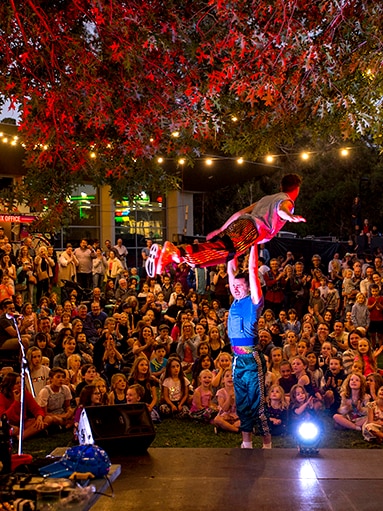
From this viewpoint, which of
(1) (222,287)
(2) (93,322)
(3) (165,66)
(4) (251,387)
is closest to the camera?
(4) (251,387)

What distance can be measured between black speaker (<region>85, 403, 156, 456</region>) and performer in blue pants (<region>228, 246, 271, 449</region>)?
0.95 m

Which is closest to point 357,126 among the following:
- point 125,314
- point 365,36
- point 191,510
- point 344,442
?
point 365,36

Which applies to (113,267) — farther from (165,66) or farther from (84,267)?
(165,66)

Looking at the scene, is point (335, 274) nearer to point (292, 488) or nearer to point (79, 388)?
point (79, 388)

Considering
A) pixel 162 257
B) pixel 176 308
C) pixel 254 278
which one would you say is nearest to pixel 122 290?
pixel 176 308

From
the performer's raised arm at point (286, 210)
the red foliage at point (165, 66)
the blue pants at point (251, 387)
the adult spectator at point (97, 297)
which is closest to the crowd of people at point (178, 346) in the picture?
the adult spectator at point (97, 297)

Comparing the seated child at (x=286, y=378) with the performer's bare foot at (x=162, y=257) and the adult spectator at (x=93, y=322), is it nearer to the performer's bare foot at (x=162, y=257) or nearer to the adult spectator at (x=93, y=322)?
the performer's bare foot at (x=162, y=257)

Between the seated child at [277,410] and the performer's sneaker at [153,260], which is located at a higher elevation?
the performer's sneaker at [153,260]

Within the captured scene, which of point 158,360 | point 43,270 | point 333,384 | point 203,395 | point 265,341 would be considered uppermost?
point 43,270

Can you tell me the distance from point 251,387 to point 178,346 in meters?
5.03

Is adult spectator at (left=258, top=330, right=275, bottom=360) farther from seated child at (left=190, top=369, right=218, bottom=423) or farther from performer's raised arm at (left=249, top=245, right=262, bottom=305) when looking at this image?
performer's raised arm at (left=249, top=245, right=262, bottom=305)

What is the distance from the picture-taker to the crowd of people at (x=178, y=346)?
8977 mm

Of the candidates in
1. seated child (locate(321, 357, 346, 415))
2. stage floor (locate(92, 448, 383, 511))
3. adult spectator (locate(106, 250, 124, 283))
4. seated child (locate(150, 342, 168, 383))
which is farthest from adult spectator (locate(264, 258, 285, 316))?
stage floor (locate(92, 448, 383, 511))

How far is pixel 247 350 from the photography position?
7133mm
